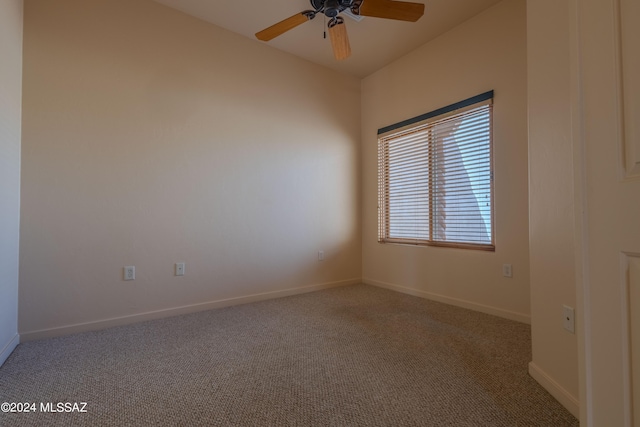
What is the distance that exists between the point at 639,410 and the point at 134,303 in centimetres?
299

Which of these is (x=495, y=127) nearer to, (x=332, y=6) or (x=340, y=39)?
(x=340, y=39)

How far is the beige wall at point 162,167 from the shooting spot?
87.3 inches

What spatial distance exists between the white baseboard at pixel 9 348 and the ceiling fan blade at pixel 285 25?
2.72m

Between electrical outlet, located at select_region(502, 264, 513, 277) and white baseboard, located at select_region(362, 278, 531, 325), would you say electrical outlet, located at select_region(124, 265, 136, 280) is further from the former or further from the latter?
electrical outlet, located at select_region(502, 264, 513, 277)

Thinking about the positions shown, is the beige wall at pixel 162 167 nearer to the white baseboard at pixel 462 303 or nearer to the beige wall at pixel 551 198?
the white baseboard at pixel 462 303

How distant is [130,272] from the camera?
2.51 meters

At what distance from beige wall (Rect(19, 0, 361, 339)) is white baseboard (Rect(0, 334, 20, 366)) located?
10 centimetres

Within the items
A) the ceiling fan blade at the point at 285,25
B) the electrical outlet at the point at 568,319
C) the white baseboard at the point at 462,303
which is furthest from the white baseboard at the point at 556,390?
the ceiling fan blade at the point at 285,25

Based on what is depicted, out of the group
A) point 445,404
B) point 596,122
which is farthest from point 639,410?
point 445,404

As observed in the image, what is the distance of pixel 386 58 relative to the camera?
3574mm

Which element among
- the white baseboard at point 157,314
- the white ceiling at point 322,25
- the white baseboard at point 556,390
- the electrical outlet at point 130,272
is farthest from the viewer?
the white ceiling at point 322,25

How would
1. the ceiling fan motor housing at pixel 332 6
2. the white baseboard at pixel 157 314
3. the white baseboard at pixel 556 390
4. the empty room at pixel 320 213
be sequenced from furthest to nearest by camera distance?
the white baseboard at pixel 157 314
the ceiling fan motor housing at pixel 332 6
the white baseboard at pixel 556 390
the empty room at pixel 320 213

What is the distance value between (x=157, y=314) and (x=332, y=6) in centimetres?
287

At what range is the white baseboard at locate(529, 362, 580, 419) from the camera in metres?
1.29
